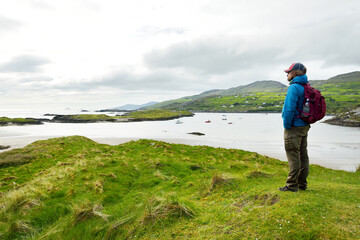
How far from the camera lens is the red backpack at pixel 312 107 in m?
5.99

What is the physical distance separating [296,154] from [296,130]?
2.72 feet

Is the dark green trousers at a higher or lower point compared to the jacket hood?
lower

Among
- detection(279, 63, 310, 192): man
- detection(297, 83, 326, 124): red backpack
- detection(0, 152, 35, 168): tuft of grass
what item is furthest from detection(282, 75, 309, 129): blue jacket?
detection(0, 152, 35, 168): tuft of grass

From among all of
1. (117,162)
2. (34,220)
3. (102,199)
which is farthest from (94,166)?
(34,220)

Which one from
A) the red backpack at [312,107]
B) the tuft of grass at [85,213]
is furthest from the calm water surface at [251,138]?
the tuft of grass at [85,213]

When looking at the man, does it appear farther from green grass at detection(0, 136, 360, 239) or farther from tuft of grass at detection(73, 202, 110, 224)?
tuft of grass at detection(73, 202, 110, 224)

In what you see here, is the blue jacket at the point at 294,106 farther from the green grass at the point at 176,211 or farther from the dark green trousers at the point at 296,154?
the green grass at the point at 176,211

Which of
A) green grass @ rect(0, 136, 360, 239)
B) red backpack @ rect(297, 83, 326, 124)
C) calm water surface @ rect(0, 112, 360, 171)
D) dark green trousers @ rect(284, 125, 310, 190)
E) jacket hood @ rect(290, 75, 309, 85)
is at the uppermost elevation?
jacket hood @ rect(290, 75, 309, 85)

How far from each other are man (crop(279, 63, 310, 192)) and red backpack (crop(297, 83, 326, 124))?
117mm

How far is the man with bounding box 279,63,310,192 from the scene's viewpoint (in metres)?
6.16

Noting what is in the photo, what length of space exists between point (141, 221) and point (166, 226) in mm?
768

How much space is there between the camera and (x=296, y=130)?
20.5 feet

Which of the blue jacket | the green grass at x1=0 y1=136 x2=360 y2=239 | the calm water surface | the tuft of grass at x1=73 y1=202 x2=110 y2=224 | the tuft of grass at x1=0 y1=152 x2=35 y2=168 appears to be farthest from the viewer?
the calm water surface

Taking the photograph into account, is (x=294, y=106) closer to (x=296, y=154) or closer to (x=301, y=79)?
(x=301, y=79)
